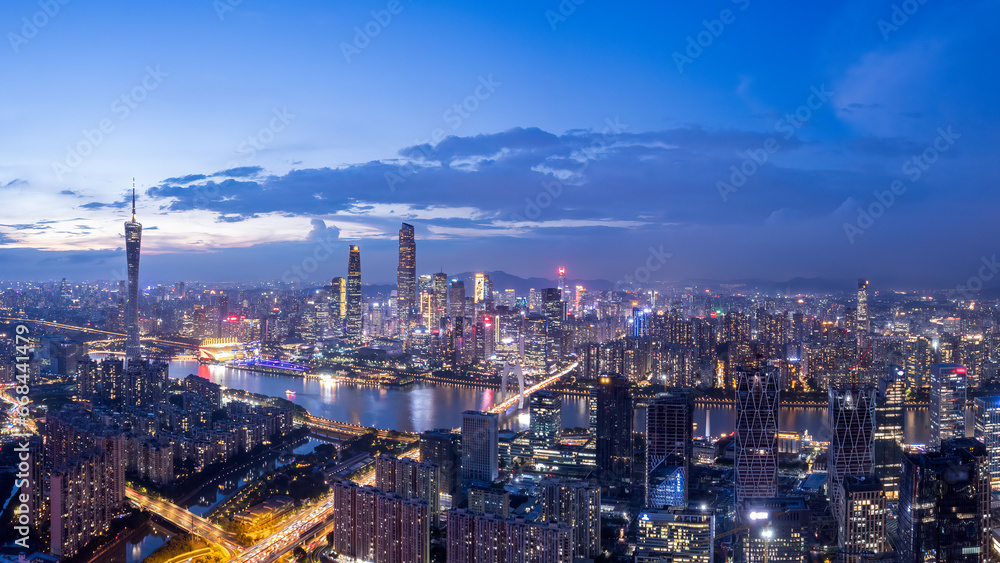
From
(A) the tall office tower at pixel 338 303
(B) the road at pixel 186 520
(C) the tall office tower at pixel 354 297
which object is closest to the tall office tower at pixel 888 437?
(B) the road at pixel 186 520

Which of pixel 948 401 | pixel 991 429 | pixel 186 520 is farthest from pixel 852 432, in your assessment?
pixel 186 520

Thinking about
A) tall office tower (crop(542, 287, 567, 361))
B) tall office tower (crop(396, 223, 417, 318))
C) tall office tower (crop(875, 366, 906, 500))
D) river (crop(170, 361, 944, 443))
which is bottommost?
river (crop(170, 361, 944, 443))

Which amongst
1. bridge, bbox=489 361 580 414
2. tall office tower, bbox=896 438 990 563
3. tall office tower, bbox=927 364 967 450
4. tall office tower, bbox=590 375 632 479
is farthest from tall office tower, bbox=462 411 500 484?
tall office tower, bbox=927 364 967 450

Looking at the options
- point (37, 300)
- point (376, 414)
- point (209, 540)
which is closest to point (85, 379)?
point (376, 414)

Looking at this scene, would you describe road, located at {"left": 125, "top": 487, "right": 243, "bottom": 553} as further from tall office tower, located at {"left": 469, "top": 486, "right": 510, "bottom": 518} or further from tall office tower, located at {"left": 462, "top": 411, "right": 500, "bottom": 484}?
tall office tower, located at {"left": 462, "top": 411, "right": 500, "bottom": 484}

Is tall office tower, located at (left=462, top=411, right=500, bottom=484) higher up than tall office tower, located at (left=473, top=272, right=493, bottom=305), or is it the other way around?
Result: tall office tower, located at (left=473, top=272, right=493, bottom=305)

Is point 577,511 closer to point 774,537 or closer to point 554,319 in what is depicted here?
point 774,537

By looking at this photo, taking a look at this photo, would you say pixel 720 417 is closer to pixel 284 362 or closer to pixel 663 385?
pixel 663 385
